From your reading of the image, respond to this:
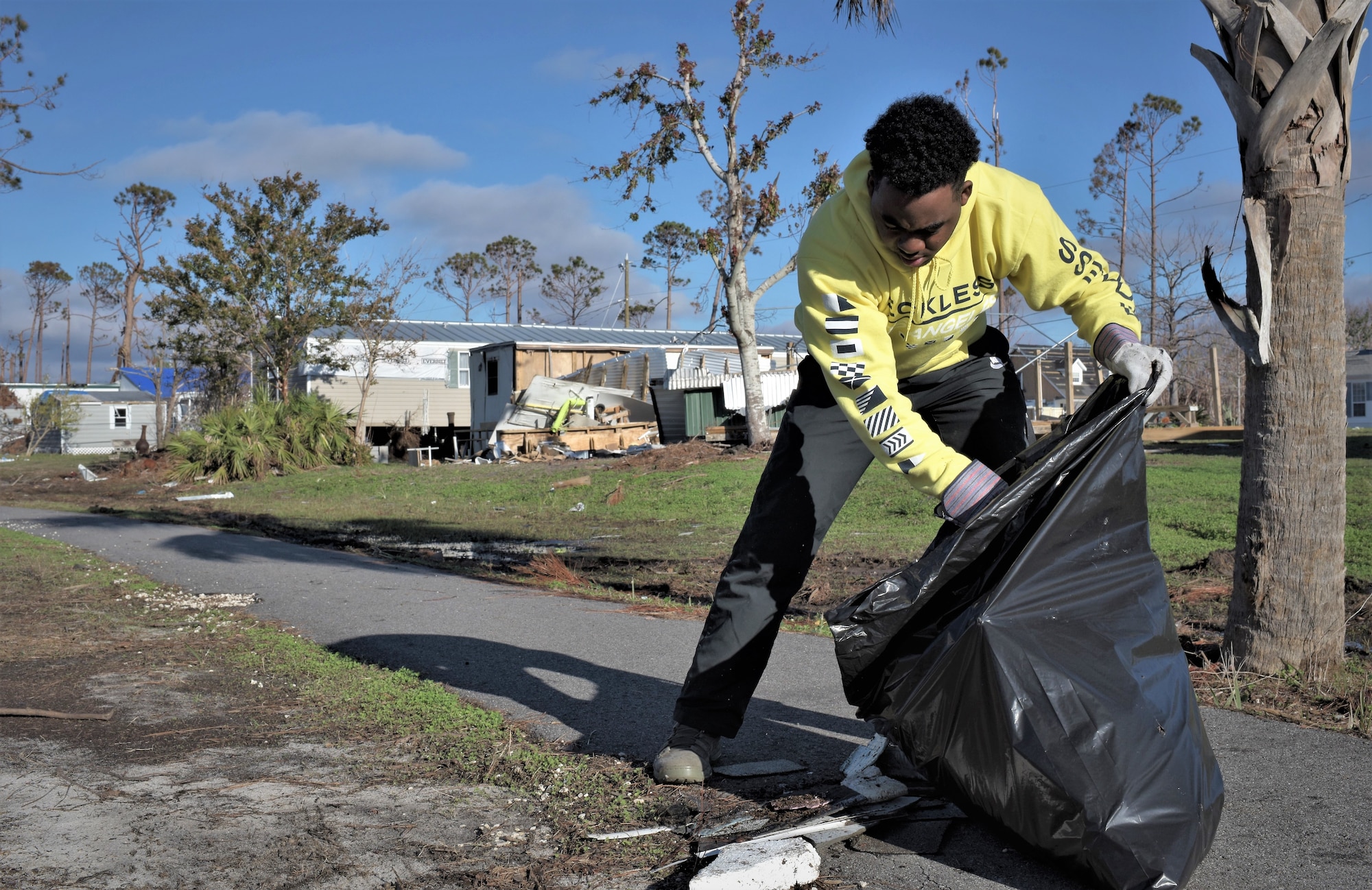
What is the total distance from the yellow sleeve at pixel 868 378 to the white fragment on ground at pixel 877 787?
84cm

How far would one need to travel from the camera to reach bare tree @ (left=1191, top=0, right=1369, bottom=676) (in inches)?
148

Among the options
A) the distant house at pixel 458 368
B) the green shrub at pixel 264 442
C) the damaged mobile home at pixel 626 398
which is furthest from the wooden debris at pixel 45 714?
the distant house at pixel 458 368

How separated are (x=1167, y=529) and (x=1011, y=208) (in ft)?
23.9

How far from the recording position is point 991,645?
87.4 inches

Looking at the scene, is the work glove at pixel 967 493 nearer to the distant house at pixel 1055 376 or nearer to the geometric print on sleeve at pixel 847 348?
the geometric print on sleeve at pixel 847 348

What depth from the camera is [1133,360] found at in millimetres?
2596

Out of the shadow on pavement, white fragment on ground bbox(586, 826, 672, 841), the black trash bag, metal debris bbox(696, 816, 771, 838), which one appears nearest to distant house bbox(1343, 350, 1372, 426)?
the shadow on pavement

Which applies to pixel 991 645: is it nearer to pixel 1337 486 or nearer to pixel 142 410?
pixel 1337 486

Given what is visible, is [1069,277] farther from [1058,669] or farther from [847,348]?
[1058,669]

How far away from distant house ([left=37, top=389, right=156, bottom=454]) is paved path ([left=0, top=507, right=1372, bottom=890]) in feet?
153

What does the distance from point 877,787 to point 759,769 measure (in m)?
0.43

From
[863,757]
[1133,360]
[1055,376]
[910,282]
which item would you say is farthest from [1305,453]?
[1055,376]

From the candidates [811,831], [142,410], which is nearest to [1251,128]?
[811,831]

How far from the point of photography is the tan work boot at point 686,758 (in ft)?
9.80
